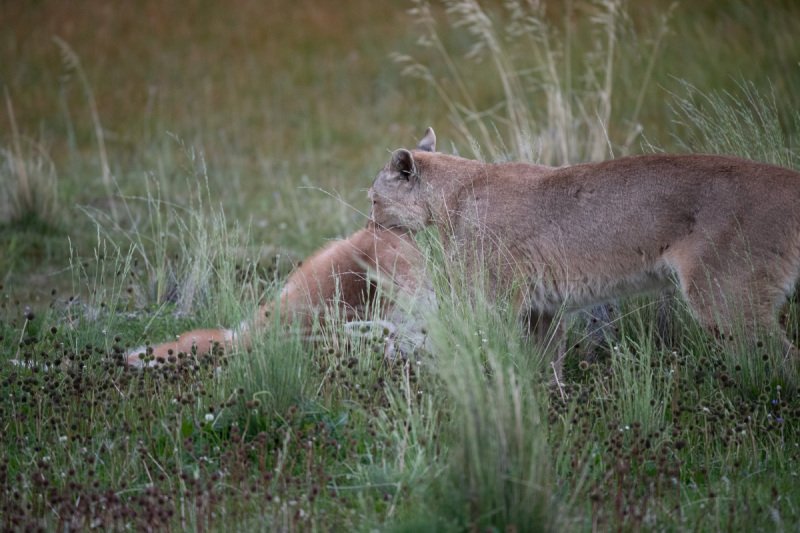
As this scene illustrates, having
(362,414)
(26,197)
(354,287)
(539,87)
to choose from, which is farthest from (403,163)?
(26,197)

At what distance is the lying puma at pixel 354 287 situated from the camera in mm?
6305

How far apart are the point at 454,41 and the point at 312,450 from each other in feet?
48.9

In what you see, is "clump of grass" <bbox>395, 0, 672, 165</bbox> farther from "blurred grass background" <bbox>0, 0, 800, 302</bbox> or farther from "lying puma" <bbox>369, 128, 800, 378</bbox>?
"lying puma" <bbox>369, 128, 800, 378</bbox>

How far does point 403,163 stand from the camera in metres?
6.88

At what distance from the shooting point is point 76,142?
16391mm

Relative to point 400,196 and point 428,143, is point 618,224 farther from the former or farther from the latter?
point 428,143

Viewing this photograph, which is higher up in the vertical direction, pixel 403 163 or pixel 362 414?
pixel 403 163

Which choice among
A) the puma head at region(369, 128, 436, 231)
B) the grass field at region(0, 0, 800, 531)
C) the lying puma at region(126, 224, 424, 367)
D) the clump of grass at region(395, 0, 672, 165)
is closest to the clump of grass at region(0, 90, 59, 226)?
the grass field at region(0, 0, 800, 531)

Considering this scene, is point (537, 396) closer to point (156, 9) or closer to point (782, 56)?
point (782, 56)

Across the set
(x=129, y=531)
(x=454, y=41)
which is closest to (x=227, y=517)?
(x=129, y=531)

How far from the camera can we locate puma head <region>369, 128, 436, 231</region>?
6848 millimetres

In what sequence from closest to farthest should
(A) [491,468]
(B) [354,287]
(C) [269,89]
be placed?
(A) [491,468] → (B) [354,287] → (C) [269,89]

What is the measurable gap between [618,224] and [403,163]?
1.50m

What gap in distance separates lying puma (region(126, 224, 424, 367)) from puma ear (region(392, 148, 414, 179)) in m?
0.40
